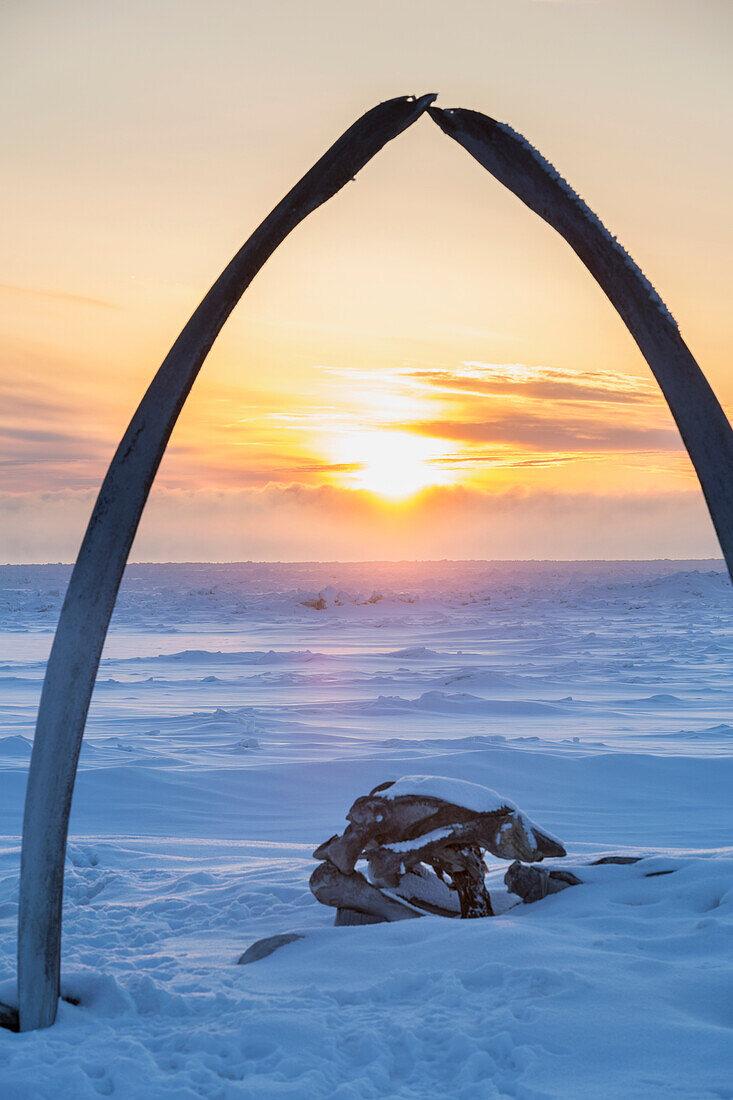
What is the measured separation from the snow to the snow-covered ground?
51cm

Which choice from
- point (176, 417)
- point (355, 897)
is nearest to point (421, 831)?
point (355, 897)

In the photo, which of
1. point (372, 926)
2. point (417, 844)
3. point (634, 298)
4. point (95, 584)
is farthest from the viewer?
point (417, 844)

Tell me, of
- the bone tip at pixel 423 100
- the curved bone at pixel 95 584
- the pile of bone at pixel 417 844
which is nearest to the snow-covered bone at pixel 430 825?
the pile of bone at pixel 417 844

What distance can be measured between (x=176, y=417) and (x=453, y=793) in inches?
87.0

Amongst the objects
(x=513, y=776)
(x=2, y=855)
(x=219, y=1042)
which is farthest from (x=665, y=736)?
(x=219, y=1042)

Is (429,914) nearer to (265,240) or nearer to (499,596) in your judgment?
(265,240)

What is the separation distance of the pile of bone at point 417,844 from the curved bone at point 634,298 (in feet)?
6.17

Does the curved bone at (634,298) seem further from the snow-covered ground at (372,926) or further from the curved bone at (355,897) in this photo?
the curved bone at (355,897)

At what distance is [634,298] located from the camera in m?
2.92

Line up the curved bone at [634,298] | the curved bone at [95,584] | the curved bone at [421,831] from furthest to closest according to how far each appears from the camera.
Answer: the curved bone at [421,831] < the curved bone at [95,584] < the curved bone at [634,298]

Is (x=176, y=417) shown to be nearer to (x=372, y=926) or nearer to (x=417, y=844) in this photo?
(x=417, y=844)

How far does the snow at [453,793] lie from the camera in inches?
167

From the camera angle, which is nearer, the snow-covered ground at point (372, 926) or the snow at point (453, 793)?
the snow-covered ground at point (372, 926)

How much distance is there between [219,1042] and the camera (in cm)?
312
